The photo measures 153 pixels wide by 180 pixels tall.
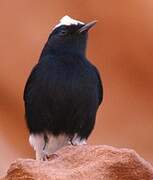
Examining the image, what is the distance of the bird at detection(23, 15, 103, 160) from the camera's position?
3.68m

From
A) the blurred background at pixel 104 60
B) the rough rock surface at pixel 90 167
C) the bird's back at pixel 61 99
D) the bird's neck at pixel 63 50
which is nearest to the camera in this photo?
the rough rock surface at pixel 90 167

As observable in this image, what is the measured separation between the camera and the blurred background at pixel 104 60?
4973 millimetres

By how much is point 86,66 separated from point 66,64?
0.31ft

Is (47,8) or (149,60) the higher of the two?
(47,8)

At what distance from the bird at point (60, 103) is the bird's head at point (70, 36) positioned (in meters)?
0.13

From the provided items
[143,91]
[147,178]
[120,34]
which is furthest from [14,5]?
[147,178]

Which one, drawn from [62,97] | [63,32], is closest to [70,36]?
[63,32]

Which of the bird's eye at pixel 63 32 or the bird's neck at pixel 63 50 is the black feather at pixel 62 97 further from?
the bird's eye at pixel 63 32

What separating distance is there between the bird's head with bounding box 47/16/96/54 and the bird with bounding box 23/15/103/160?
0.13 metres

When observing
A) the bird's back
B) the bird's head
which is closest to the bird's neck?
the bird's head

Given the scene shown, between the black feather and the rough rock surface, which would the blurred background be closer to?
the black feather

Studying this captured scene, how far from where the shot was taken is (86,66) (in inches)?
150

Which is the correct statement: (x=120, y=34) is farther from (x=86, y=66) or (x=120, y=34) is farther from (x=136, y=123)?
(x=86, y=66)

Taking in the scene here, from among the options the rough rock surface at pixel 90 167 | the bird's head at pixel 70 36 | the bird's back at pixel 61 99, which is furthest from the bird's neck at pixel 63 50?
the rough rock surface at pixel 90 167
